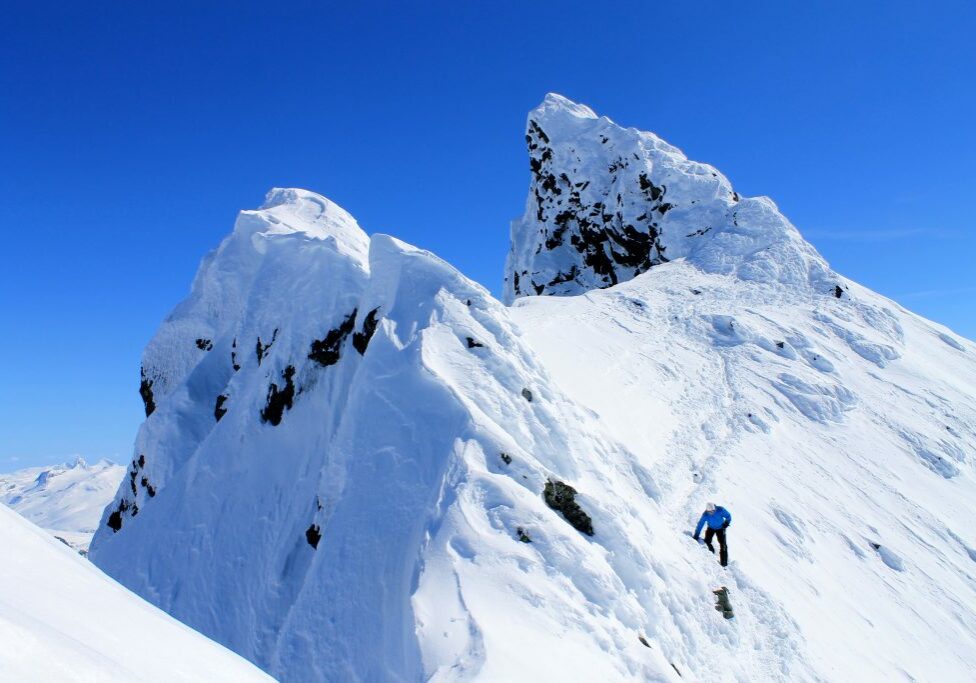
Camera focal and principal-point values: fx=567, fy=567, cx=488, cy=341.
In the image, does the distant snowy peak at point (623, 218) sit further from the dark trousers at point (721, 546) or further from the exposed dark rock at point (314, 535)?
the exposed dark rock at point (314, 535)

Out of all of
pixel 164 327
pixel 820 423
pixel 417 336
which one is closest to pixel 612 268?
pixel 820 423

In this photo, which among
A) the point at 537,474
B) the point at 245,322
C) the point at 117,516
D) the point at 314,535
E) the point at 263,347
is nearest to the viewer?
the point at 537,474

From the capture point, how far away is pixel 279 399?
877 inches

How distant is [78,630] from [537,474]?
34.8 feet

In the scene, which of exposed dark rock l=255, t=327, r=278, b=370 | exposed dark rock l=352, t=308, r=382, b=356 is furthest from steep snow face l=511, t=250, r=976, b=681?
exposed dark rock l=255, t=327, r=278, b=370

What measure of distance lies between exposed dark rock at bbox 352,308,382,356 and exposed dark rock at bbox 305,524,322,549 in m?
6.50

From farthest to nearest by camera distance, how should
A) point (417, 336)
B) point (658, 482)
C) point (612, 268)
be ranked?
1. point (612, 268)
2. point (658, 482)
3. point (417, 336)

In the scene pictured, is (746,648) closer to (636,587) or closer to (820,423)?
(636,587)

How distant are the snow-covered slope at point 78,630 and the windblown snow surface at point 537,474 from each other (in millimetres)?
5261

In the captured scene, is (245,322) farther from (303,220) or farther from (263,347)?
(303,220)

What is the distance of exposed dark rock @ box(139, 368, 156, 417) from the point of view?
34844mm

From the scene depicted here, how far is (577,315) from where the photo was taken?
109ft

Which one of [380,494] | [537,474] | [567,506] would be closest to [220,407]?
[380,494]

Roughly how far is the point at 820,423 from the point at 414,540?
21718 millimetres
